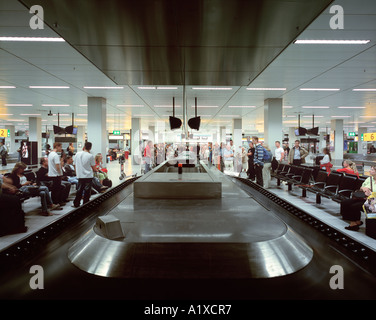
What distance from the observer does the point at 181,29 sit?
8.38 ft

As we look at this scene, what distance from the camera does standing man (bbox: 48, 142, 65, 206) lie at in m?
7.26

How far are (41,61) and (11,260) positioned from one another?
652 cm

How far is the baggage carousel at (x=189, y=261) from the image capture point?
2.04 meters

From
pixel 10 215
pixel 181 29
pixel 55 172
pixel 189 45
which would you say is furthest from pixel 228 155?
pixel 181 29

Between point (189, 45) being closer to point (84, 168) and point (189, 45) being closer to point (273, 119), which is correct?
point (84, 168)

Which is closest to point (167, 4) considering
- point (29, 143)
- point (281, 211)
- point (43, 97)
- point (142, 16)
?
point (142, 16)

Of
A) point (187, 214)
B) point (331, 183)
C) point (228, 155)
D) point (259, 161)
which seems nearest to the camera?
point (187, 214)

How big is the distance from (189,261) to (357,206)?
484cm

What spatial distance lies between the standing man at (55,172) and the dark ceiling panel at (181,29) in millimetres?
4252

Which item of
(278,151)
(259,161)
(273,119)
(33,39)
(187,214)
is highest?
(33,39)

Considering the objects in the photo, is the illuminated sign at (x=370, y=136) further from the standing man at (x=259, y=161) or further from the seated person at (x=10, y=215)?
the seated person at (x=10, y=215)

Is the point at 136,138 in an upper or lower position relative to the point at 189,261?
upper

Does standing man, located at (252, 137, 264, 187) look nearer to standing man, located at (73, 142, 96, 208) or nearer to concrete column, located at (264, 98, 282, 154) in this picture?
concrete column, located at (264, 98, 282, 154)
